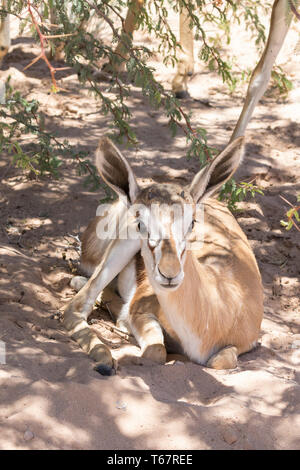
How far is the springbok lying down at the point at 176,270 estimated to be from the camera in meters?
3.73

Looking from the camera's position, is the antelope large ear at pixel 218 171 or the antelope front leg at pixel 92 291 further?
the antelope front leg at pixel 92 291

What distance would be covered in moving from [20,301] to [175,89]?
5.81 metres

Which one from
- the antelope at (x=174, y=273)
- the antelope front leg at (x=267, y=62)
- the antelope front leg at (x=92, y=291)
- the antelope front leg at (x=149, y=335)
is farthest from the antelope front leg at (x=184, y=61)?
the antelope front leg at (x=149, y=335)

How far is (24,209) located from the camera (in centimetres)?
691

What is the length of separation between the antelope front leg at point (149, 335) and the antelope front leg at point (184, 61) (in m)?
5.42

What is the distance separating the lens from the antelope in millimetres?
3764

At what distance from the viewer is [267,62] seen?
256 inches

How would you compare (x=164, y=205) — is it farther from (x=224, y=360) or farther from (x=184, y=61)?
(x=184, y=61)

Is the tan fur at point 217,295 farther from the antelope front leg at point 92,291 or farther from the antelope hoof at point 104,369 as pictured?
the antelope hoof at point 104,369

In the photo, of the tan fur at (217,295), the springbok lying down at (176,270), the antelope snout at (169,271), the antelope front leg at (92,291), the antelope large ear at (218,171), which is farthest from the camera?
the antelope front leg at (92,291)

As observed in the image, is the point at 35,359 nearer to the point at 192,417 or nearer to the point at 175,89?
the point at 192,417

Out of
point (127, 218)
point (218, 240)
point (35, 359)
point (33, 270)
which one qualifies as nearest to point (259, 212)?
point (218, 240)

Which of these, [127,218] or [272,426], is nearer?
[272,426]
